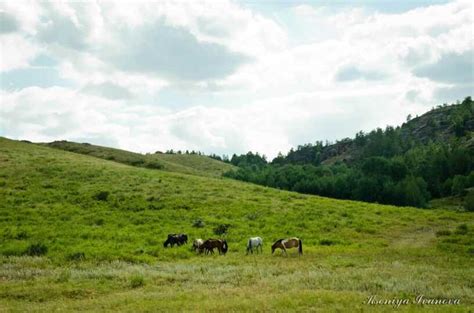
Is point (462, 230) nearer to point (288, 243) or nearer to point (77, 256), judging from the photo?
point (288, 243)

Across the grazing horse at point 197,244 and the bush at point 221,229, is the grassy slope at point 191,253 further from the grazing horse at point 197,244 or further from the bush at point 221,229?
the grazing horse at point 197,244

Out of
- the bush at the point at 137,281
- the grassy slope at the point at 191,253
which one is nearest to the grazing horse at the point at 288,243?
the grassy slope at the point at 191,253

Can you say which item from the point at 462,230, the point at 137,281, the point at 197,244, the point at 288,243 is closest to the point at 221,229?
the point at 197,244

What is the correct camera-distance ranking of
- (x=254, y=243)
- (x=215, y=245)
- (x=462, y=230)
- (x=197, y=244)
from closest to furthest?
(x=254, y=243) < (x=215, y=245) < (x=197, y=244) < (x=462, y=230)

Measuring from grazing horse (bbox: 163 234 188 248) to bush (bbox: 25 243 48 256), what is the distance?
752cm

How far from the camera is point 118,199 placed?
1758 inches

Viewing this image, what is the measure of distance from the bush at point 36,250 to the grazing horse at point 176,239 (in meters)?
7.52

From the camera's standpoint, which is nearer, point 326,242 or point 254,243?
point 254,243

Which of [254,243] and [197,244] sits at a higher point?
[254,243]

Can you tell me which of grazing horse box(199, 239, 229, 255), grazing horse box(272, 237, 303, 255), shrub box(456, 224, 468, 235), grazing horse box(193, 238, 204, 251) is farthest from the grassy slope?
grazing horse box(193, 238, 204, 251)

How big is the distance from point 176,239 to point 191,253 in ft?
9.14

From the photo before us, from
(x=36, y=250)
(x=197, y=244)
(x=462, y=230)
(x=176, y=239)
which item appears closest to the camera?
(x=36, y=250)

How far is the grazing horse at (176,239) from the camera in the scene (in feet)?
103

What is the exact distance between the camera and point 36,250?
28203 millimetres
